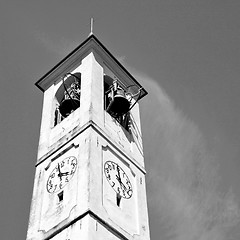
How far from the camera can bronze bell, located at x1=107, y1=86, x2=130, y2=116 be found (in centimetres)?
2470

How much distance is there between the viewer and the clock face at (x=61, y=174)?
69.3 feet

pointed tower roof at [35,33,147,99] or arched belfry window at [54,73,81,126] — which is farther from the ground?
pointed tower roof at [35,33,147,99]

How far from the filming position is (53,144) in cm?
2347

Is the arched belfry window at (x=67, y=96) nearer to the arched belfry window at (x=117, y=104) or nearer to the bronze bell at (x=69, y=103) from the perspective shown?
the bronze bell at (x=69, y=103)

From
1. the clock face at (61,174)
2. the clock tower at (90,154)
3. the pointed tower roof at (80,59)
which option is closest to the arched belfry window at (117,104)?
the clock tower at (90,154)

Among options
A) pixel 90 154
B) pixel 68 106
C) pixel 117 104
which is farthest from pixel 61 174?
pixel 117 104

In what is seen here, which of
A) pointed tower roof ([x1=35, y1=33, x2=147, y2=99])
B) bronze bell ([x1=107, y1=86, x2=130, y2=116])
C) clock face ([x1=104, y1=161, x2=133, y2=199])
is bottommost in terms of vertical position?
clock face ([x1=104, y1=161, x2=133, y2=199])

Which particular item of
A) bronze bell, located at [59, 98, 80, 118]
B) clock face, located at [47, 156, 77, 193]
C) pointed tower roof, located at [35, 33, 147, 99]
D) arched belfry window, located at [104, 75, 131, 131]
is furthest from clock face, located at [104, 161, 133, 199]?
pointed tower roof, located at [35, 33, 147, 99]

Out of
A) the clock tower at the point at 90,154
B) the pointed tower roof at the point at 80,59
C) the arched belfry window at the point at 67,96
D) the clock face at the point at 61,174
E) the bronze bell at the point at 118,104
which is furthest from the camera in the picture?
the pointed tower roof at the point at 80,59

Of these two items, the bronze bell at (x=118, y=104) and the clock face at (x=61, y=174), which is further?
the bronze bell at (x=118, y=104)

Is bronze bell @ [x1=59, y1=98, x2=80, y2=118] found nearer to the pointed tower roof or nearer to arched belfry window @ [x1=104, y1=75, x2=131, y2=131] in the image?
arched belfry window @ [x1=104, y1=75, x2=131, y2=131]

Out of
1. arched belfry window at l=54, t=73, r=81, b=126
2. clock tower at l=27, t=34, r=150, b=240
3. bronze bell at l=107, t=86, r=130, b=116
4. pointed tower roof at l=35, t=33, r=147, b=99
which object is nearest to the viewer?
clock tower at l=27, t=34, r=150, b=240

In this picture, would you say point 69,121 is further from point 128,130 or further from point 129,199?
point 129,199

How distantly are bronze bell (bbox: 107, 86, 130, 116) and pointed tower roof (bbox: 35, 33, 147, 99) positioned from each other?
2.32 m
